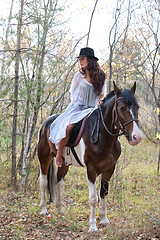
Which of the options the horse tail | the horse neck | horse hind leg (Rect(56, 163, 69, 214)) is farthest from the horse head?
the horse tail

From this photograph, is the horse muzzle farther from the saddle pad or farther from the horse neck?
the saddle pad

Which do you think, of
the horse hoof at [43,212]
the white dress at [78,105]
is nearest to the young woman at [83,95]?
the white dress at [78,105]

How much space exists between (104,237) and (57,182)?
186 centimetres

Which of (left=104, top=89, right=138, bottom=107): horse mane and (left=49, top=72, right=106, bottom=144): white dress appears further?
(left=49, top=72, right=106, bottom=144): white dress

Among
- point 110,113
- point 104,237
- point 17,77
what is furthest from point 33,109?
point 104,237

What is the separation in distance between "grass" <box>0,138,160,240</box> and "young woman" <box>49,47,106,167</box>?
119 cm

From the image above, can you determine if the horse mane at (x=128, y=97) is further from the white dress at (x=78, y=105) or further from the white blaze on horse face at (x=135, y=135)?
the white dress at (x=78, y=105)

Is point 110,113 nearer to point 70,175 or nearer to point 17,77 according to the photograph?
point 17,77

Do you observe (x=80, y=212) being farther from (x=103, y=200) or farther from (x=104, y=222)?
(x=103, y=200)

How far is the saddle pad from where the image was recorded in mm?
4242

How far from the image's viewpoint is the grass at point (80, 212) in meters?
3.89

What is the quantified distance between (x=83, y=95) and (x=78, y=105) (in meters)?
0.20

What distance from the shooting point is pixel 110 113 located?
3.98 m

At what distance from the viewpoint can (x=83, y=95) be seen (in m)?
4.56
